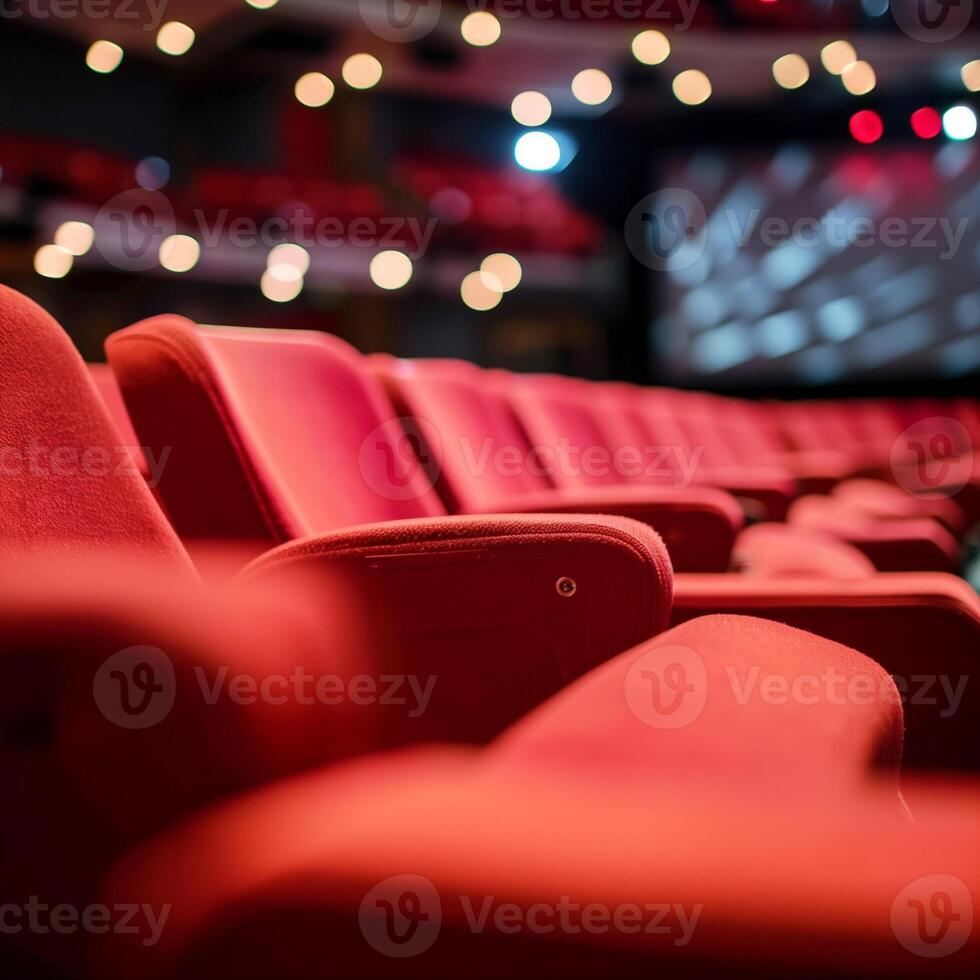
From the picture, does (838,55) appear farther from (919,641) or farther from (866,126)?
(919,641)

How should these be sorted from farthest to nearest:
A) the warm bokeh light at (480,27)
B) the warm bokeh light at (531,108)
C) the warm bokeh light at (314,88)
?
1. the warm bokeh light at (531,108)
2. the warm bokeh light at (314,88)
3. the warm bokeh light at (480,27)

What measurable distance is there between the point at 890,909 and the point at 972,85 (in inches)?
251

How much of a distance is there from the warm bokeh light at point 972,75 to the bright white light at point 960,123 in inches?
6.3

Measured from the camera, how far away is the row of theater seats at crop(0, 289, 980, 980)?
1.00 feet

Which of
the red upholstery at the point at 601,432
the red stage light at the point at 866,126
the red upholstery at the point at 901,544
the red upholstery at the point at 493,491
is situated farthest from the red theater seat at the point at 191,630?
the red stage light at the point at 866,126

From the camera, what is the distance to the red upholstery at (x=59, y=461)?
0.53 metres

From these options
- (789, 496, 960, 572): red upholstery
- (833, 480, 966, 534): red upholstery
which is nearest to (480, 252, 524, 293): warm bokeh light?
(833, 480, 966, 534): red upholstery

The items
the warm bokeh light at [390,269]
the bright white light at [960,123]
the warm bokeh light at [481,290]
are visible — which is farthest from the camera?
the warm bokeh light at [481,290]

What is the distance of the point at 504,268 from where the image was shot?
295 inches

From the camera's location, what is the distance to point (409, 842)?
0.34m

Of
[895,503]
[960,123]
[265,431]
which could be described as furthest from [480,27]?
[265,431]

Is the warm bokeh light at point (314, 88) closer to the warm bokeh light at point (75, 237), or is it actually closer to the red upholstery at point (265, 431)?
the warm bokeh light at point (75, 237)

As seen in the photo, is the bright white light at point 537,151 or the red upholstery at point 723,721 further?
the bright white light at point 537,151

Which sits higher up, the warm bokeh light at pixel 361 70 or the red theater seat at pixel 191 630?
the warm bokeh light at pixel 361 70
